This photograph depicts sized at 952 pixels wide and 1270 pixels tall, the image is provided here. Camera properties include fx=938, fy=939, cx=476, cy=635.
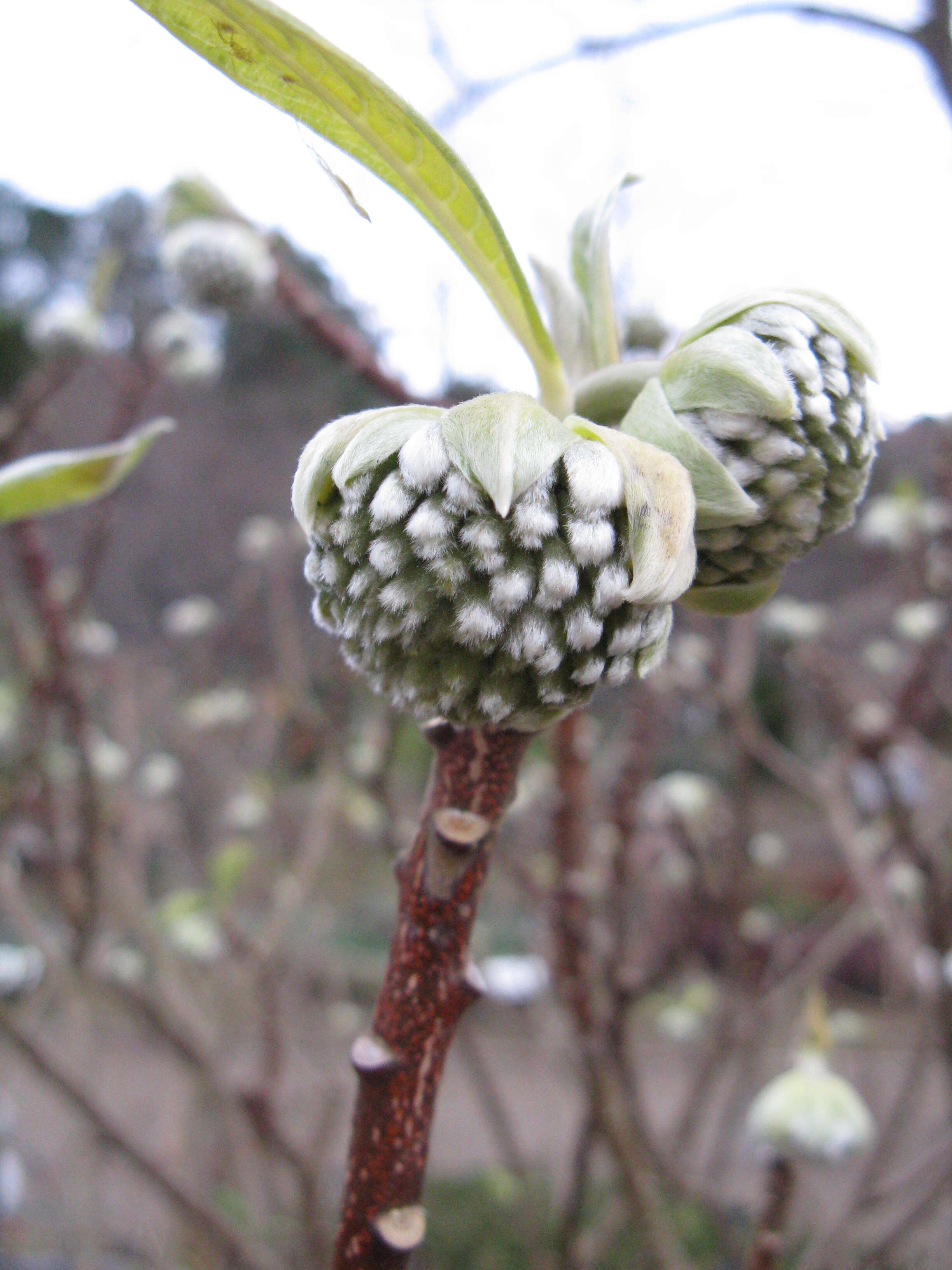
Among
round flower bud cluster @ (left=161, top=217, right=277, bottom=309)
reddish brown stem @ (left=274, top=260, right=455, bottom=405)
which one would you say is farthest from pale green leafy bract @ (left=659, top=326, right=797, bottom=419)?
round flower bud cluster @ (left=161, top=217, right=277, bottom=309)

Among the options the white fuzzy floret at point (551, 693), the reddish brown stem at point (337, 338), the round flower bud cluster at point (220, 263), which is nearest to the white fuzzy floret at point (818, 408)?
the white fuzzy floret at point (551, 693)

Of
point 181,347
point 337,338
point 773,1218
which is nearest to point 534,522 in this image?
point 773,1218

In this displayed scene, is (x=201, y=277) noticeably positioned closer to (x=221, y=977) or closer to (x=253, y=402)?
Answer: (x=221, y=977)

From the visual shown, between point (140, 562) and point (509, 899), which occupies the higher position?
point (140, 562)

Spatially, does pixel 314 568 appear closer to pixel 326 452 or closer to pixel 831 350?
pixel 326 452

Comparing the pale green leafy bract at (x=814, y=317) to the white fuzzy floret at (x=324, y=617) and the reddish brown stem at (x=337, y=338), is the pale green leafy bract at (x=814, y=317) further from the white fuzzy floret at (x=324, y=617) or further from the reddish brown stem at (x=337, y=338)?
the reddish brown stem at (x=337, y=338)

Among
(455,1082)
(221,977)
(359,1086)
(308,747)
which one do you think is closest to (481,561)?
(359,1086)
